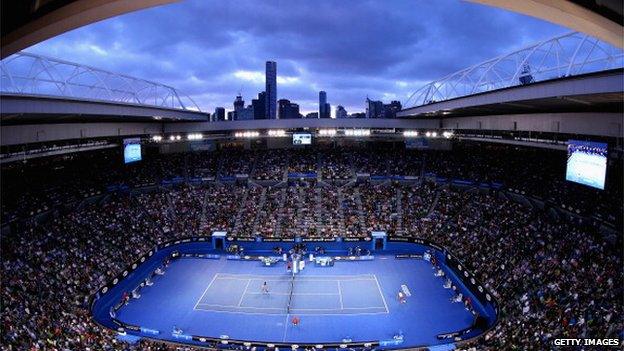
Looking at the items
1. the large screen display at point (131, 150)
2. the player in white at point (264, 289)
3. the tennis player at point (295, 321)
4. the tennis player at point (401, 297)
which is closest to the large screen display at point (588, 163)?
the tennis player at point (401, 297)

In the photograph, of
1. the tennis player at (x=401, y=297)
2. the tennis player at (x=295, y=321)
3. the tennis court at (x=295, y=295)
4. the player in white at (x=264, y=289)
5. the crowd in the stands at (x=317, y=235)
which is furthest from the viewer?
the player in white at (x=264, y=289)

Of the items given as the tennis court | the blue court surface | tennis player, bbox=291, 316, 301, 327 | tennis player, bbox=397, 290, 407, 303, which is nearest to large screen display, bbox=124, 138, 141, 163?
the blue court surface

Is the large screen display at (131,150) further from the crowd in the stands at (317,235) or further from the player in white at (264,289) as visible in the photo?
the player in white at (264,289)

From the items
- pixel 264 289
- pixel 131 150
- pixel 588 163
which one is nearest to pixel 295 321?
pixel 264 289

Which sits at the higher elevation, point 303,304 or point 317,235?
point 317,235

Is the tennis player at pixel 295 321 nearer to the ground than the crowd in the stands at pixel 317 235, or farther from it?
nearer to the ground

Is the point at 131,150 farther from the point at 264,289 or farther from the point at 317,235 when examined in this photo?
the point at 264,289
